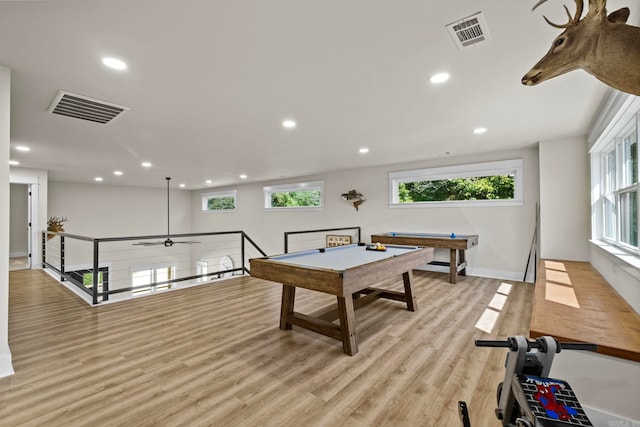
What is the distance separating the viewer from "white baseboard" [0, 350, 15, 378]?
2.18 m

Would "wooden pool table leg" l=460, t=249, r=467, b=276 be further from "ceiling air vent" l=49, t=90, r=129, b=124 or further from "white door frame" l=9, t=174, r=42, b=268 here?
"white door frame" l=9, t=174, r=42, b=268

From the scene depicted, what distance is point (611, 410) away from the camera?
1480 mm

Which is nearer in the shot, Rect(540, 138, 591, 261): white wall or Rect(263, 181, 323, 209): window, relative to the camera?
Rect(540, 138, 591, 261): white wall

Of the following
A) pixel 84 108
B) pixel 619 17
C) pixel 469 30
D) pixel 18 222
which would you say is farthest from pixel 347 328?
pixel 18 222

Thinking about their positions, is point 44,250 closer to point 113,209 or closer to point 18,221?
point 113,209

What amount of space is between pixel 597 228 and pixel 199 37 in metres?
4.90

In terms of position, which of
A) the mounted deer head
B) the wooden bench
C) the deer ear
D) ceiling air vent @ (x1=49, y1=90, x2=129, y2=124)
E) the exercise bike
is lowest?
the wooden bench

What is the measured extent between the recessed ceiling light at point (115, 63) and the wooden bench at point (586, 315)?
329 cm

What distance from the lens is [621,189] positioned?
277cm

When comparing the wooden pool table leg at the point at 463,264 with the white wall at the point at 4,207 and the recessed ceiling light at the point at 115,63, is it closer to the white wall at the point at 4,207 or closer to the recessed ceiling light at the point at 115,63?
the recessed ceiling light at the point at 115,63

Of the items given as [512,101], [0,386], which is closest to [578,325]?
[512,101]

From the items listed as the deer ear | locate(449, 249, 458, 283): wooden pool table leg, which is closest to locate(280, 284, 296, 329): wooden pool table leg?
the deer ear

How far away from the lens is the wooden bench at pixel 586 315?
5.13 feet

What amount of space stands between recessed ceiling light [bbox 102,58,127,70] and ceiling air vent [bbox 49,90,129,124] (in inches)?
33.0
